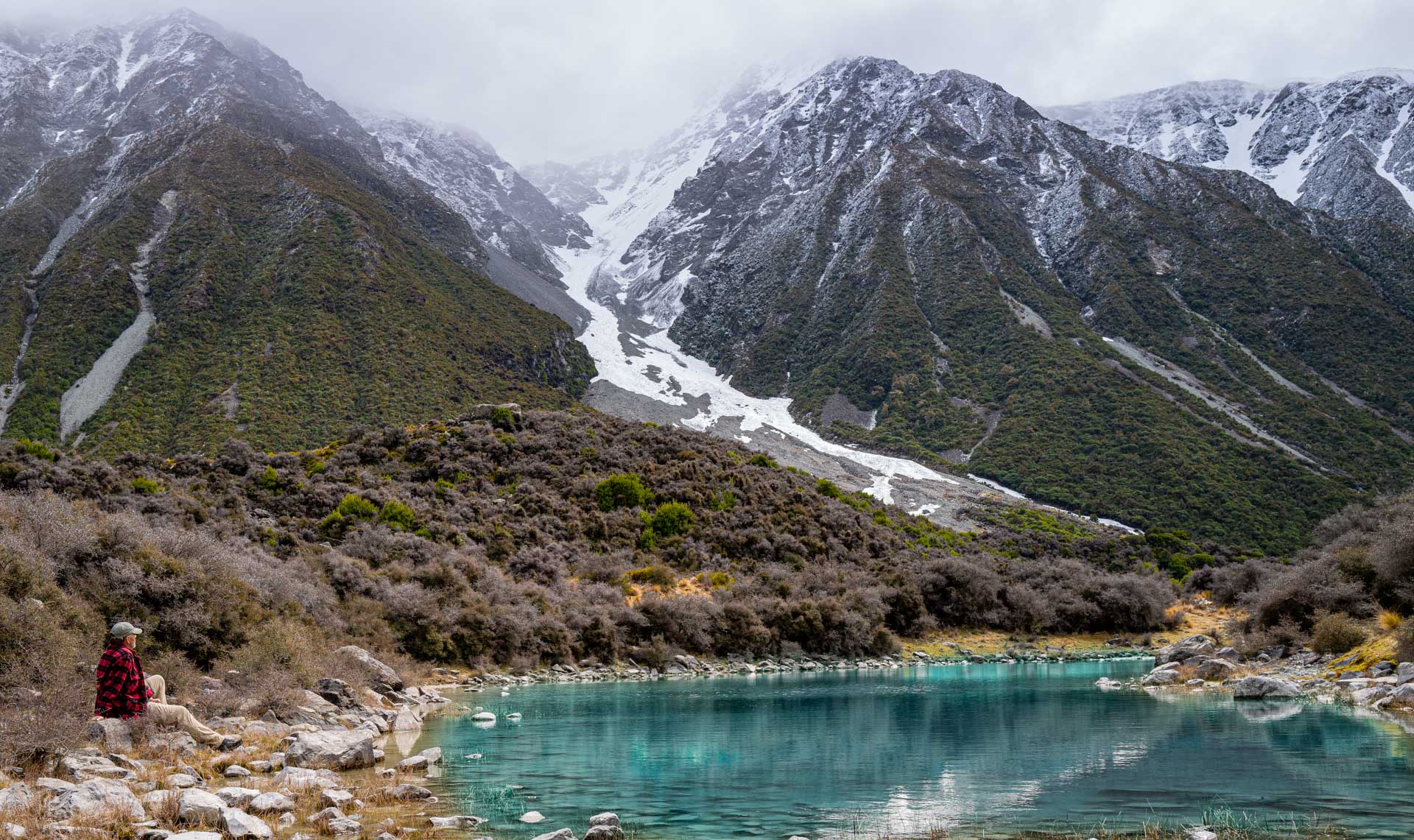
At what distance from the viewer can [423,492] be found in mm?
51531

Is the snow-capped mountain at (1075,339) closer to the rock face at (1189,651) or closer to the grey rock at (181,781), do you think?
the rock face at (1189,651)

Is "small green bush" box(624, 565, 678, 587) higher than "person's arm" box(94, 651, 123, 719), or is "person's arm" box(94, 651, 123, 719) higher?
"small green bush" box(624, 565, 678, 587)

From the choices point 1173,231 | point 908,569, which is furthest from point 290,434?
point 1173,231

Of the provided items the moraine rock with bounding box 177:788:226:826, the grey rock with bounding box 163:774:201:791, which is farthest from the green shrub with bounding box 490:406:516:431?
the moraine rock with bounding box 177:788:226:826

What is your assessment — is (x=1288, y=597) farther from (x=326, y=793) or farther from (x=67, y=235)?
(x=67, y=235)

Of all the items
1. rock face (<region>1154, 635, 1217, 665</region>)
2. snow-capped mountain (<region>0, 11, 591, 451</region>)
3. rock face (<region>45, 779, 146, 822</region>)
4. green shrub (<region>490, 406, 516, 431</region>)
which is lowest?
rock face (<region>45, 779, 146, 822</region>)

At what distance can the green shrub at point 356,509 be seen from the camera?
1780 inches

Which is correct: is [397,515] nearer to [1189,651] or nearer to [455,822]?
[1189,651]

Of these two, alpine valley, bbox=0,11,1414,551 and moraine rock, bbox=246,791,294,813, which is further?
alpine valley, bbox=0,11,1414,551

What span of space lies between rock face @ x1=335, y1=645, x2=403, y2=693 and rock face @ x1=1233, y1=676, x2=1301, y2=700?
23.3 m

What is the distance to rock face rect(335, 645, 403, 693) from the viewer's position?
25.9 metres

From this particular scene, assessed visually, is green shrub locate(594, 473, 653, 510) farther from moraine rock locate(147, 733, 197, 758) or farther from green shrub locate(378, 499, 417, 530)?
moraine rock locate(147, 733, 197, 758)

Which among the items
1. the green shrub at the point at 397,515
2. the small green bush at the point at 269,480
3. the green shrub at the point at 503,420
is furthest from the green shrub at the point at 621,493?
the small green bush at the point at 269,480

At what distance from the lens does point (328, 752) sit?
→ 48.2 ft
